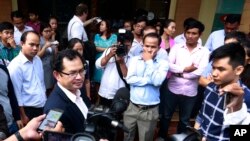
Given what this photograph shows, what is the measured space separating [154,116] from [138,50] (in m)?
1.00

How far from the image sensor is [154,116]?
113 inches

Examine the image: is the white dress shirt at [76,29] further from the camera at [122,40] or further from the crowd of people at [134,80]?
the camera at [122,40]

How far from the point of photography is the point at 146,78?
276cm

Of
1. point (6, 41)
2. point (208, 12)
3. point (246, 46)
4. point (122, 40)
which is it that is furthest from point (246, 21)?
point (6, 41)

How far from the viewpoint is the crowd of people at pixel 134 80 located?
70.3 inches

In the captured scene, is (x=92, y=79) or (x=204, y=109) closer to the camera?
(x=204, y=109)

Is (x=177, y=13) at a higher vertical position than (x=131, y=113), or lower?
higher

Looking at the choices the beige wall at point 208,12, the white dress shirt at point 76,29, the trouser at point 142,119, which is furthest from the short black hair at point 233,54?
the beige wall at point 208,12

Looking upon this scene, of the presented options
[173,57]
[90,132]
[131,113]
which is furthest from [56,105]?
[173,57]

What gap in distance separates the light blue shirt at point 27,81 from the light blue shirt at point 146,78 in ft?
3.05

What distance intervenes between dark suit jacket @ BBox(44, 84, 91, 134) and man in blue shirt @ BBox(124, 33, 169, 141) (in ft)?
3.65

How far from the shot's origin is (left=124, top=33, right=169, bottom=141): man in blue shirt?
276cm

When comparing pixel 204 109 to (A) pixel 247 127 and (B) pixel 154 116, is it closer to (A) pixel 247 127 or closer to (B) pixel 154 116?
(A) pixel 247 127

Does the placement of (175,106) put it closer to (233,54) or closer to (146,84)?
(146,84)
